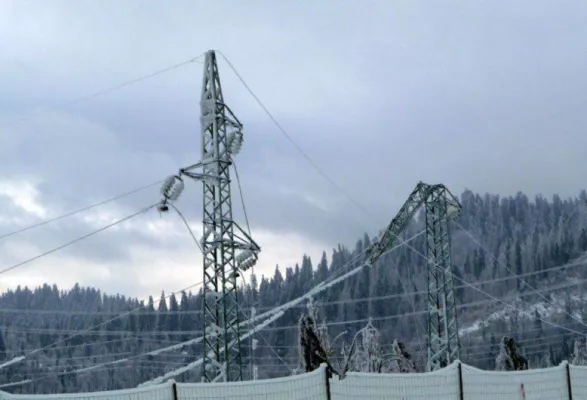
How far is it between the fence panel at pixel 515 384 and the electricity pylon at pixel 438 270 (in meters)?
13.7

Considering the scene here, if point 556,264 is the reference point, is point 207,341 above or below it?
below

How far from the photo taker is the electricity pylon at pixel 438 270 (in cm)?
3212

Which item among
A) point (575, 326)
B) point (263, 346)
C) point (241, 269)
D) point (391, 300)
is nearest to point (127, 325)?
point (263, 346)

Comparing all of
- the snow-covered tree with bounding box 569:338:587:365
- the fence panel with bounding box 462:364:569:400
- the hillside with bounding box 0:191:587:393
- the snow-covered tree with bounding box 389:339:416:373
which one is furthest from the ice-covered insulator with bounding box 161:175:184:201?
the hillside with bounding box 0:191:587:393

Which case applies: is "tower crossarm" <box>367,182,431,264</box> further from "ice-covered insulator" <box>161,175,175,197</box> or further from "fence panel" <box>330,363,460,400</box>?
"fence panel" <box>330,363,460,400</box>

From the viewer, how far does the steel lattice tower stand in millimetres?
32000

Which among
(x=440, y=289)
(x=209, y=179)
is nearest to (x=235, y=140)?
(x=209, y=179)

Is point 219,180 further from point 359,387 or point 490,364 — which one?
point 490,364

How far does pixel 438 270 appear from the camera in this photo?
3406cm

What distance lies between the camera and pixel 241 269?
75.8ft

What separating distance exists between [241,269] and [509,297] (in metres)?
162

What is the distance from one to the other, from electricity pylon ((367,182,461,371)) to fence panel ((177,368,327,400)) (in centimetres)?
1922

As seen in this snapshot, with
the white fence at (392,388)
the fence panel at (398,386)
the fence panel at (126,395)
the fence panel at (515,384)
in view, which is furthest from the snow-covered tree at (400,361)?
the fence panel at (126,395)

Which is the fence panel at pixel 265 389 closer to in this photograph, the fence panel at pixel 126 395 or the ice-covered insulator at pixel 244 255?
the fence panel at pixel 126 395
